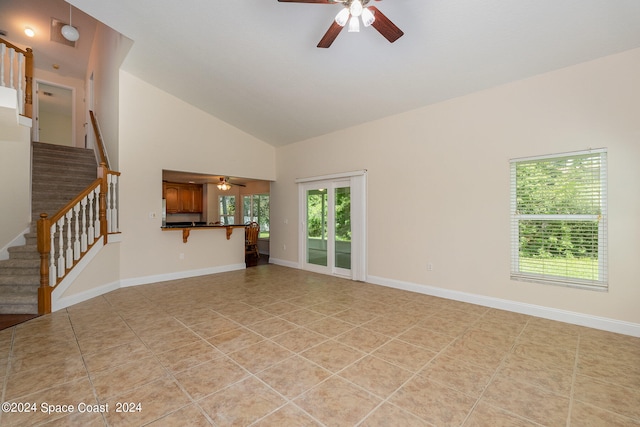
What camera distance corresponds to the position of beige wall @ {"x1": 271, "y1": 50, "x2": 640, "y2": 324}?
2988mm

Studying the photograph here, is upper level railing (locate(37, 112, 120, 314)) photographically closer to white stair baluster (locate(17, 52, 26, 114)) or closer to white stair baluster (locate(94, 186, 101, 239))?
white stair baluster (locate(94, 186, 101, 239))

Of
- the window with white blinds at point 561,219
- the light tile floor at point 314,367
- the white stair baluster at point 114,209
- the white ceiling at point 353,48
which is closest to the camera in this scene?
the light tile floor at point 314,367

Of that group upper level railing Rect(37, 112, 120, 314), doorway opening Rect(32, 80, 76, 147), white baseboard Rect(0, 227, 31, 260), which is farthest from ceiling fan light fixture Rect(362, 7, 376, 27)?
doorway opening Rect(32, 80, 76, 147)

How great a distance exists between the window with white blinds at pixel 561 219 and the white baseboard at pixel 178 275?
5215mm

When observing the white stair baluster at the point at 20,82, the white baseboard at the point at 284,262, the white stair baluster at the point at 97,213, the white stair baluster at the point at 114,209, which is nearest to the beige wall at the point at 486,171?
the white baseboard at the point at 284,262

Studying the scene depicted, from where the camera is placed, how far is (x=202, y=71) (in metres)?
4.45

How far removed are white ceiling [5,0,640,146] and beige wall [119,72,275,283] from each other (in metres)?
0.50

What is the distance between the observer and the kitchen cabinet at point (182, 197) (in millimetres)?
9023

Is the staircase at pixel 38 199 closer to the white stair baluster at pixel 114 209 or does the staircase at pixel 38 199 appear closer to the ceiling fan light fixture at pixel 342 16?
the white stair baluster at pixel 114 209

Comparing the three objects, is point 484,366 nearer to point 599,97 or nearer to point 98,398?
point 98,398

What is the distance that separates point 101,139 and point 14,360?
4.88 metres

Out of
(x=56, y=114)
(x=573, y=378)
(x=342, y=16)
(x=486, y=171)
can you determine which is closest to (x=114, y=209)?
(x=342, y=16)

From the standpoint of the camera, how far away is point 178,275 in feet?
17.9

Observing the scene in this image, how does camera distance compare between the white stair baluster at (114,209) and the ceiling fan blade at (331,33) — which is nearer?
the ceiling fan blade at (331,33)
